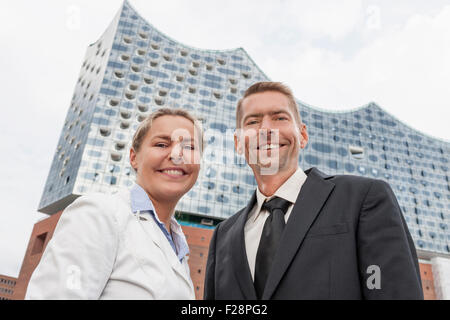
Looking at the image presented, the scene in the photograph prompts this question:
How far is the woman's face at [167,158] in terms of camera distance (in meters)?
3.13

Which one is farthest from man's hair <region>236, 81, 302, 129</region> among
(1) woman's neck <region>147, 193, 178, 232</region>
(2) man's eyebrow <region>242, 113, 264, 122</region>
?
(1) woman's neck <region>147, 193, 178, 232</region>

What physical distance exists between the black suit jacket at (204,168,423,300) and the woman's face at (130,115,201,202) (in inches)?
36.9

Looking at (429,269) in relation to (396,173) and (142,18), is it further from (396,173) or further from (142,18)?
(142,18)

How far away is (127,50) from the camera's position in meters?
48.0

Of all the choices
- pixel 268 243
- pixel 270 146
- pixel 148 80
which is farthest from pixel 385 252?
pixel 148 80

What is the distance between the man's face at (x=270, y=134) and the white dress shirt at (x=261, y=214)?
0.64 ft

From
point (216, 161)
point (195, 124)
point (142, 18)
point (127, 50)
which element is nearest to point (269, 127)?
point (195, 124)

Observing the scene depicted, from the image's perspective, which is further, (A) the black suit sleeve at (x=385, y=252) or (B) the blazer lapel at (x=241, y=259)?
(B) the blazer lapel at (x=241, y=259)

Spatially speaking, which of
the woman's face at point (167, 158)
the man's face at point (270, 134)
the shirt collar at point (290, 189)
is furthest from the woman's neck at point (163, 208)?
the man's face at point (270, 134)

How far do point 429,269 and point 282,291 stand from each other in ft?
173

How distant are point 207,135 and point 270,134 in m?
42.6

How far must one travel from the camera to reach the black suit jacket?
2186 mm

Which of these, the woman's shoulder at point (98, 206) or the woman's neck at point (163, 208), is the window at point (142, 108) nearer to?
the woman's neck at point (163, 208)

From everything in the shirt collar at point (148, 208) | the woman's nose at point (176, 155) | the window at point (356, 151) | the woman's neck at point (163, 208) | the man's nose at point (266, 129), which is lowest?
the shirt collar at point (148, 208)
